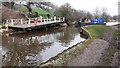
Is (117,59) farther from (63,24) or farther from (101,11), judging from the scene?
(101,11)

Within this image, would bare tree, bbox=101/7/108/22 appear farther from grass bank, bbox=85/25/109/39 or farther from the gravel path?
the gravel path

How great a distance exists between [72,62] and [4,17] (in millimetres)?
17049

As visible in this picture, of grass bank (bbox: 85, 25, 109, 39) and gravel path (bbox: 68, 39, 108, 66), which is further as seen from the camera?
grass bank (bbox: 85, 25, 109, 39)

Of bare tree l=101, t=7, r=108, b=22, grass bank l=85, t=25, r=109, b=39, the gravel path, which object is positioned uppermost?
bare tree l=101, t=7, r=108, b=22

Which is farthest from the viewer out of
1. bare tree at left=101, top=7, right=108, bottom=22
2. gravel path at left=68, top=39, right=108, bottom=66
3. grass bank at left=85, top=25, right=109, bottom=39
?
bare tree at left=101, top=7, right=108, bottom=22

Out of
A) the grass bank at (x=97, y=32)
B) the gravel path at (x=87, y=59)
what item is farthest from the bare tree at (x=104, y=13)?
the gravel path at (x=87, y=59)

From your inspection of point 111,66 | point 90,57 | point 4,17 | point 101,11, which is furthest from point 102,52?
point 101,11

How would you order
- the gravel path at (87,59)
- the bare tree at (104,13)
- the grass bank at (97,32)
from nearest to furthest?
the gravel path at (87,59) < the grass bank at (97,32) < the bare tree at (104,13)

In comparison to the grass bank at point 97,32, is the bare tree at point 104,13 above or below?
above

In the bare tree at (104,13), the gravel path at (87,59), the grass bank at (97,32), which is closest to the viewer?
the gravel path at (87,59)

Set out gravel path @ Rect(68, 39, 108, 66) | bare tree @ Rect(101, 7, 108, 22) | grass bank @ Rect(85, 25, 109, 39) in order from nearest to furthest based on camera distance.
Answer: gravel path @ Rect(68, 39, 108, 66), grass bank @ Rect(85, 25, 109, 39), bare tree @ Rect(101, 7, 108, 22)

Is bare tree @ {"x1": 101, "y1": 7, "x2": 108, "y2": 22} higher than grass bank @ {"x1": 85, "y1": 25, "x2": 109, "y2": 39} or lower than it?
higher

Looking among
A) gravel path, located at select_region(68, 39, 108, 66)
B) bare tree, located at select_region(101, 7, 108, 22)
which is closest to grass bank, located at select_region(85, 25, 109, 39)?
gravel path, located at select_region(68, 39, 108, 66)

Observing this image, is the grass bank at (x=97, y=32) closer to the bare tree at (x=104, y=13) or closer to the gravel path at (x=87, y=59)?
the gravel path at (x=87, y=59)
